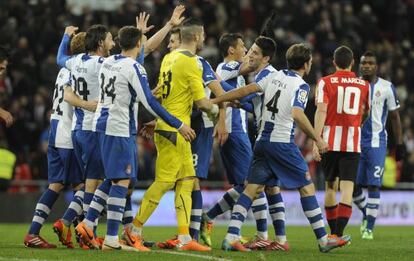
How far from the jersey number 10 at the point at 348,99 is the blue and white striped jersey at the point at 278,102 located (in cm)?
118

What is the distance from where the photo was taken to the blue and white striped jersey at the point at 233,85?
13.0 meters

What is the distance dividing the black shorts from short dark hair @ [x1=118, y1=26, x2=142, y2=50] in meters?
3.06

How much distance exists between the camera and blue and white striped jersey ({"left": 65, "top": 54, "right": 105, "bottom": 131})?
12.0 metres

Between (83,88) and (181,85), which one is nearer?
(181,85)

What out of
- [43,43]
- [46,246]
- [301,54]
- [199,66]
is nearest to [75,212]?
[46,246]

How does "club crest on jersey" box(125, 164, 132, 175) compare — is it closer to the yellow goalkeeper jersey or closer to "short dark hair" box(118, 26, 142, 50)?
the yellow goalkeeper jersey

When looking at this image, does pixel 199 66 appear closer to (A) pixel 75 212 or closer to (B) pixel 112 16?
(A) pixel 75 212

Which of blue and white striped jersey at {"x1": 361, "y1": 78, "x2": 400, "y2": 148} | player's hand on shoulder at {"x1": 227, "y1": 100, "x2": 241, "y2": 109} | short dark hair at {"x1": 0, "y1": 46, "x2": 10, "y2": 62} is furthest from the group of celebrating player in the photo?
blue and white striped jersey at {"x1": 361, "y1": 78, "x2": 400, "y2": 148}

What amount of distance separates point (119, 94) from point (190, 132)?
Answer: 2.88 feet

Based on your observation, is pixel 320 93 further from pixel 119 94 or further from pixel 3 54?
pixel 3 54

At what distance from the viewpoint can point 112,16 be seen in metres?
24.9

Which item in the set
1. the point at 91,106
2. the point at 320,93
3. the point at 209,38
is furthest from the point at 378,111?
the point at 209,38

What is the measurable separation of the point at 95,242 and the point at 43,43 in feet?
41.4

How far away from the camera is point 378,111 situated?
1584cm
